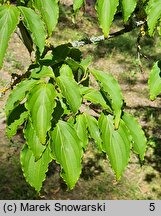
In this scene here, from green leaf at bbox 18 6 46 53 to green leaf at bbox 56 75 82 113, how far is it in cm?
15

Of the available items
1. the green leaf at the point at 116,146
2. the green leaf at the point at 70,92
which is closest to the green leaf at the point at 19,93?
the green leaf at the point at 70,92

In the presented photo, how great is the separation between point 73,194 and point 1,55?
427 cm

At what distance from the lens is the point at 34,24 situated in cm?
148

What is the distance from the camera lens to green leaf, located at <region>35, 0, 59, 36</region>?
148cm

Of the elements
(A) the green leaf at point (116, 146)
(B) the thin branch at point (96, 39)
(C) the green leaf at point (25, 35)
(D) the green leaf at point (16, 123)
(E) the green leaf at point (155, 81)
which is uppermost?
(B) the thin branch at point (96, 39)

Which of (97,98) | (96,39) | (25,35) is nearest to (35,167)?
(97,98)

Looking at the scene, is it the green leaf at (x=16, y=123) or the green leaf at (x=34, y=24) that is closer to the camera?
the green leaf at (x=34, y=24)

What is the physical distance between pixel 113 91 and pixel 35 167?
0.44m

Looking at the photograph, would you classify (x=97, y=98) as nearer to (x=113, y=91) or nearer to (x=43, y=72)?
(x=113, y=91)

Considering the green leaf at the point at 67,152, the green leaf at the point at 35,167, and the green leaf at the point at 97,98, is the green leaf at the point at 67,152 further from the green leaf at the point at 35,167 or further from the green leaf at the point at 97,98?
the green leaf at the point at 97,98

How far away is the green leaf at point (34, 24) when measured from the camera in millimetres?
1467

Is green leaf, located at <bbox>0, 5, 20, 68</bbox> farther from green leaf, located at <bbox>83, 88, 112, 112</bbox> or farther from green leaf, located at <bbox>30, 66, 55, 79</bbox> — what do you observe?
green leaf, located at <bbox>83, 88, 112, 112</bbox>

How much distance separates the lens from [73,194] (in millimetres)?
5461

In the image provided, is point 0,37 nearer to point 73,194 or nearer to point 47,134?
point 47,134
